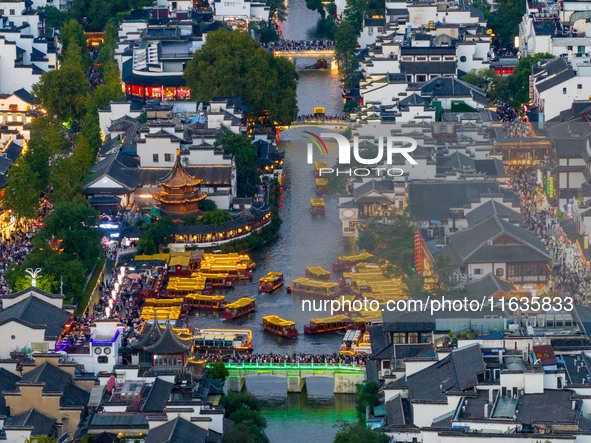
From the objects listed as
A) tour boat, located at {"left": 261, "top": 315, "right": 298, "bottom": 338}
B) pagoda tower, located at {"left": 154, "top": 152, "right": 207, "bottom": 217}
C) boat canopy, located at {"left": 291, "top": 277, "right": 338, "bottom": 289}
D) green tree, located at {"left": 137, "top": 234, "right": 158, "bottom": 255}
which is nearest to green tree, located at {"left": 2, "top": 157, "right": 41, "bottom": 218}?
green tree, located at {"left": 137, "top": 234, "right": 158, "bottom": 255}

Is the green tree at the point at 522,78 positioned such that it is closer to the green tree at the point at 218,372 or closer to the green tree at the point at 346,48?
the green tree at the point at 346,48

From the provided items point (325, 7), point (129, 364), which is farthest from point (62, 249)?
point (325, 7)

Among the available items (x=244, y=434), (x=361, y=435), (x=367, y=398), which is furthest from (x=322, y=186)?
(x=361, y=435)

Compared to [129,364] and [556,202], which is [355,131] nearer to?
[556,202]

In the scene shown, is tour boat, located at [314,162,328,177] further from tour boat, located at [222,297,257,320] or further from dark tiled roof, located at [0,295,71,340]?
dark tiled roof, located at [0,295,71,340]

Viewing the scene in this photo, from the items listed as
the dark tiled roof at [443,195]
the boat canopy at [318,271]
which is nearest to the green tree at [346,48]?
the dark tiled roof at [443,195]

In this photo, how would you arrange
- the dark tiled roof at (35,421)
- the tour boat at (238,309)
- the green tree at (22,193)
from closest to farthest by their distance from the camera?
1. the dark tiled roof at (35,421)
2. the tour boat at (238,309)
3. the green tree at (22,193)

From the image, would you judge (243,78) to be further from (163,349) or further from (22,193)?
(163,349)
